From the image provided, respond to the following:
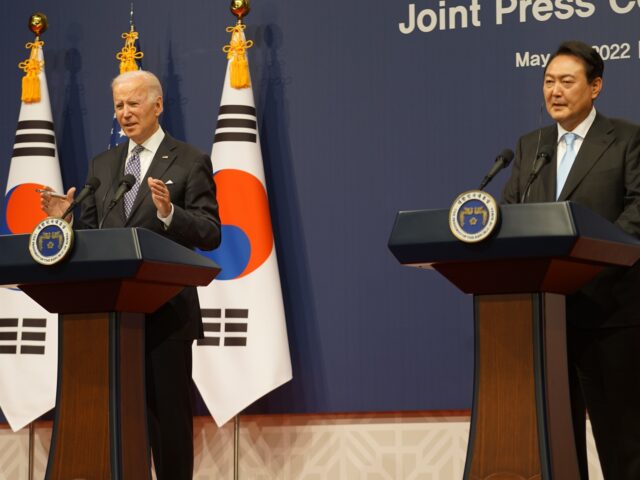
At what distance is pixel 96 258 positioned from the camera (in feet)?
8.25

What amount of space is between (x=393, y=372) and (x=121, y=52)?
2022 millimetres

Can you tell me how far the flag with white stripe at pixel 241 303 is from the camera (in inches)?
167

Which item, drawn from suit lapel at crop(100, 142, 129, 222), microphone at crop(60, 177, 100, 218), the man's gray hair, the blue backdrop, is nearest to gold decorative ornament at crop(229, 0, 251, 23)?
the blue backdrop

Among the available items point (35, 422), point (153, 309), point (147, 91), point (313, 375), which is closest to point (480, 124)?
point (313, 375)

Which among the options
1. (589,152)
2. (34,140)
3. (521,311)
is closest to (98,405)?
(521,311)

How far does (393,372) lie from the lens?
4.41 meters

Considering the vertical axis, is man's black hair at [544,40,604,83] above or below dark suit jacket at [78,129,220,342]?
above

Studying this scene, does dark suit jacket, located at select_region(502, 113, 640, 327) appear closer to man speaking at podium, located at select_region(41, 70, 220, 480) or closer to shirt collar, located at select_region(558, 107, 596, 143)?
shirt collar, located at select_region(558, 107, 596, 143)

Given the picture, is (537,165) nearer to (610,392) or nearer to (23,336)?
(610,392)

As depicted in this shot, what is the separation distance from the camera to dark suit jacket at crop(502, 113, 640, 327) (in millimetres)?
2697

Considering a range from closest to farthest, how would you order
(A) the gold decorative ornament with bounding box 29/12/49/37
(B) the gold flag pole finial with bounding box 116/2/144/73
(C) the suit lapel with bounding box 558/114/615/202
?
(C) the suit lapel with bounding box 558/114/615/202
(B) the gold flag pole finial with bounding box 116/2/144/73
(A) the gold decorative ornament with bounding box 29/12/49/37

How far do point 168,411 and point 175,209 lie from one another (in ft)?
2.06

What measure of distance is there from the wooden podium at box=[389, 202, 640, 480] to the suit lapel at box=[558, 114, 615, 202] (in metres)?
0.35

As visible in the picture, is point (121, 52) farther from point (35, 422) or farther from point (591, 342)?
point (591, 342)
